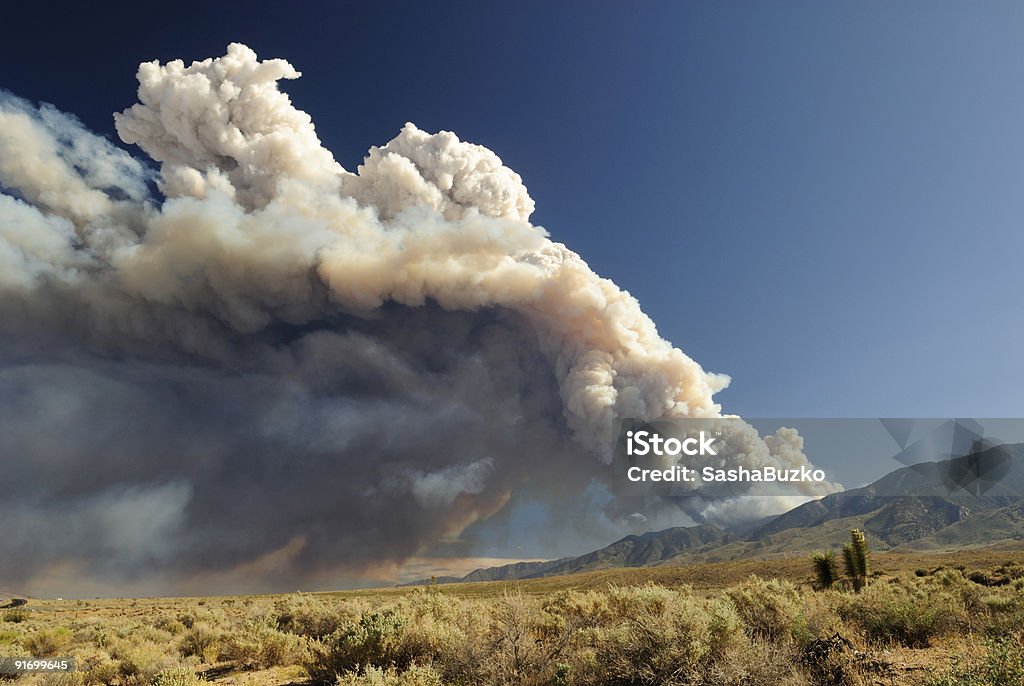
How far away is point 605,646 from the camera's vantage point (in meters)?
9.15

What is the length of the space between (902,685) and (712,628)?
2931mm

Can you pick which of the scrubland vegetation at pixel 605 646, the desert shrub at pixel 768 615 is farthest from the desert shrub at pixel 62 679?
the desert shrub at pixel 768 615

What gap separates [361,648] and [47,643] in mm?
12945

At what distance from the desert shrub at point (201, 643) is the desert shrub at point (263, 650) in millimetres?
952

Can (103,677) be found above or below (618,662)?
below

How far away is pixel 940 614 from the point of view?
12.5m

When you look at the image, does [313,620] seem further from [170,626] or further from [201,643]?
[170,626]

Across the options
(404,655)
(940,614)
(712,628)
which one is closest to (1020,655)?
(712,628)

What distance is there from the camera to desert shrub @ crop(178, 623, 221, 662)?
50.0 feet

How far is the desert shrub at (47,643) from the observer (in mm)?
15408

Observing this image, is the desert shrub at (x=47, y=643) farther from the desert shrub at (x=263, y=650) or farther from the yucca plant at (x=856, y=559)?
the yucca plant at (x=856, y=559)

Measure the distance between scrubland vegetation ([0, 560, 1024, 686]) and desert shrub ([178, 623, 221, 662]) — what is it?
55mm

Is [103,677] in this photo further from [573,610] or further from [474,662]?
[573,610]

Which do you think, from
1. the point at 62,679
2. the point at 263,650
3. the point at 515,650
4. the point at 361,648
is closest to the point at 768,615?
the point at 515,650
